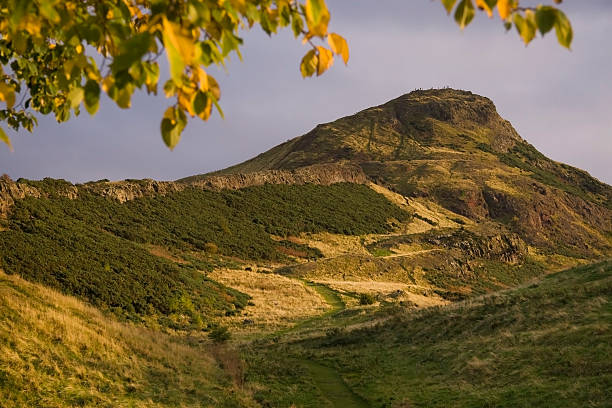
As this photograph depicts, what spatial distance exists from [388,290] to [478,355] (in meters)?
26.7

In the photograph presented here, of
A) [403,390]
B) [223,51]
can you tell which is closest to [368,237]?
[403,390]

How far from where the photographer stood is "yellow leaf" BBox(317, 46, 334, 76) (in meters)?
2.73

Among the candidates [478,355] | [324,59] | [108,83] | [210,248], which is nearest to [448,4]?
[324,59]

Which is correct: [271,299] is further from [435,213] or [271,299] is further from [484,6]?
[435,213]

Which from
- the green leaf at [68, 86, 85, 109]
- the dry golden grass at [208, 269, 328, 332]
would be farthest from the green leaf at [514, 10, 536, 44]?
the dry golden grass at [208, 269, 328, 332]

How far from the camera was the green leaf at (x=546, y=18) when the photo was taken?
2229 millimetres

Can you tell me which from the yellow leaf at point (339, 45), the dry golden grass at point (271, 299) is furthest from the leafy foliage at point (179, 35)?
the dry golden grass at point (271, 299)

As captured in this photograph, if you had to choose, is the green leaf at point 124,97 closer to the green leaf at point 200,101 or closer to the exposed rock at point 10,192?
the green leaf at point 200,101

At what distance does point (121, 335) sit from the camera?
13.6 metres

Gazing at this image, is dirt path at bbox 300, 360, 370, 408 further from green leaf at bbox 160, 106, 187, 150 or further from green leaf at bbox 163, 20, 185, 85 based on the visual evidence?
green leaf at bbox 163, 20, 185, 85

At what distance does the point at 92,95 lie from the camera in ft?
7.74

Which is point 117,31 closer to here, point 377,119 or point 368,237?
point 368,237

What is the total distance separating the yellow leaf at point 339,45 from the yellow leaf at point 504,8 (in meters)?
0.76

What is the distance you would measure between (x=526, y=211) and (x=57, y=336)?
89194mm
